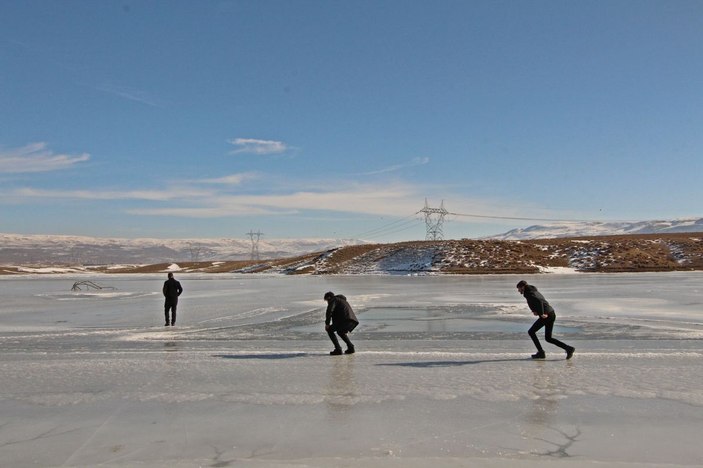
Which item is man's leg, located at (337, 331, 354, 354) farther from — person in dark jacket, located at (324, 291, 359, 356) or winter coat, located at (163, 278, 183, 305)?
winter coat, located at (163, 278, 183, 305)

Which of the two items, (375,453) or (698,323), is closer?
(375,453)

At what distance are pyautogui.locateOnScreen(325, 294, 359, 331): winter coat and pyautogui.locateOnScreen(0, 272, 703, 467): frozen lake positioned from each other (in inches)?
25.9

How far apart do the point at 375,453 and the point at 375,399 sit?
87.7 inches

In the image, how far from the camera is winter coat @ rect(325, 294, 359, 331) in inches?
462

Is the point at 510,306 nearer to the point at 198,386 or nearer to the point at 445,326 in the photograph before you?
the point at 445,326

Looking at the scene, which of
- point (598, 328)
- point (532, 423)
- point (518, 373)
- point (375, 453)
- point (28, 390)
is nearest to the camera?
point (375, 453)

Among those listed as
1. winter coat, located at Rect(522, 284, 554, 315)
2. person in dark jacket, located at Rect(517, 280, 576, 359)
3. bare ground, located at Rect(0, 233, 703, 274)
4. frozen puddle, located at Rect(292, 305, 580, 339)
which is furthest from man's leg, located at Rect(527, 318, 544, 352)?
bare ground, located at Rect(0, 233, 703, 274)

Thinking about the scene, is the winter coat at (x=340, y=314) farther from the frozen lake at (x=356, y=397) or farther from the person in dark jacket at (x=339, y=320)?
the frozen lake at (x=356, y=397)

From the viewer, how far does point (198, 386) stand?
8922 millimetres

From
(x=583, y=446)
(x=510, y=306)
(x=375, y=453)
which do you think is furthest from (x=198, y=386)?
(x=510, y=306)

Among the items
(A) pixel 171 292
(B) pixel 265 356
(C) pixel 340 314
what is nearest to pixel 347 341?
(C) pixel 340 314

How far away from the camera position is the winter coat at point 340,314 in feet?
38.5

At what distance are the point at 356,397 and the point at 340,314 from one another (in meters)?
3.81

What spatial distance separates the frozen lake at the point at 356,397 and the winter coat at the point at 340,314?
659mm
